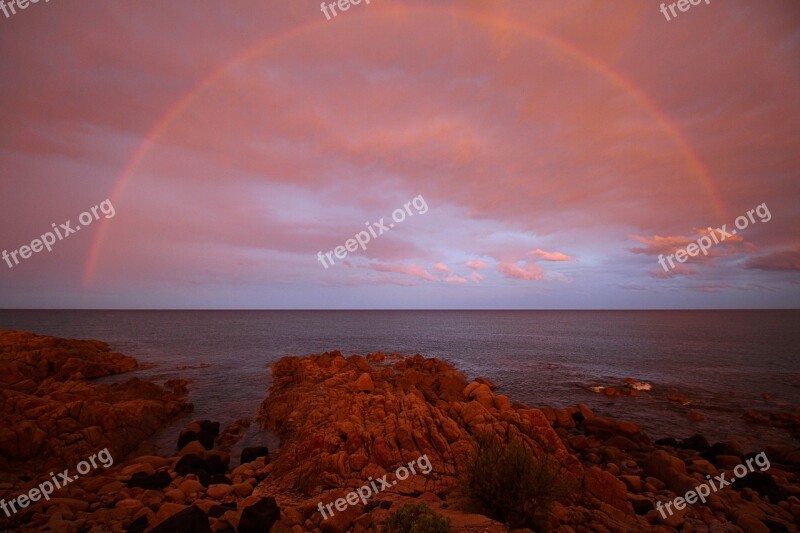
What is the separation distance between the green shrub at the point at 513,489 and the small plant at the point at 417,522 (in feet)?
5.30

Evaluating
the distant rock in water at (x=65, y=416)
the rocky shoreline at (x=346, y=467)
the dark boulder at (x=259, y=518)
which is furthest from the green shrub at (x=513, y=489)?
the distant rock in water at (x=65, y=416)

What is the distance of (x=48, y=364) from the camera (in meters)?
31.5

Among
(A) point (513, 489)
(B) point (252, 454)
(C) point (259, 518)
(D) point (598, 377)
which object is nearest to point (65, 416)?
(B) point (252, 454)

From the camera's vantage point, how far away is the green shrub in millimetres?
9297

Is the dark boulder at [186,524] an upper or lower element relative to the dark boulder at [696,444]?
upper

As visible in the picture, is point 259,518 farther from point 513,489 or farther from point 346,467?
point 513,489

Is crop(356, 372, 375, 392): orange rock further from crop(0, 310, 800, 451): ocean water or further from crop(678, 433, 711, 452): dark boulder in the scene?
crop(678, 433, 711, 452): dark boulder

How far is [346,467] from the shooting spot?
43.5 ft

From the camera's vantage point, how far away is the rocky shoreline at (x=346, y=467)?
986cm

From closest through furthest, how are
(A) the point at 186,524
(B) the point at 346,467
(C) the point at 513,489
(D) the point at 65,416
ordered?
1. (A) the point at 186,524
2. (C) the point at 513,489
3. (B) the point at 346,467
4. (D) the point at 65,416

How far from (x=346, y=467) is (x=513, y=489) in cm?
638

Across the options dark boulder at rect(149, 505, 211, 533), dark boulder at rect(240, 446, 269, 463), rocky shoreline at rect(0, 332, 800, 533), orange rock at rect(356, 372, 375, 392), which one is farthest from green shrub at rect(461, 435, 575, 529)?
orange rock at rect(356, 372, 375, 392)

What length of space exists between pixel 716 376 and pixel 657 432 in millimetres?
26164

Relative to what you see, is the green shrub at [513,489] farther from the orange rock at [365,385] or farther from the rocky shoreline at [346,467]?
the orange rock at [365,385]
